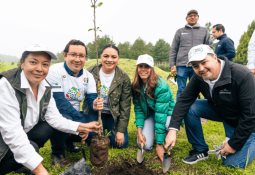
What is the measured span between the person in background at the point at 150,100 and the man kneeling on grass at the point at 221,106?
41cm

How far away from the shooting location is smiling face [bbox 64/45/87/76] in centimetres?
413

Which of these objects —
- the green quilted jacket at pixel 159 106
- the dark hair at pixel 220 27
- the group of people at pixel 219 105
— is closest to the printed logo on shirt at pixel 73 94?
the green quilted jacket at pixel 159 106

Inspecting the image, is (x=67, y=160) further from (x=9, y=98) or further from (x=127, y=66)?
(x=127, y=66)

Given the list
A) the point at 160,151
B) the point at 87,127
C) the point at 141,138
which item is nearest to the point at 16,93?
the point at 87,127

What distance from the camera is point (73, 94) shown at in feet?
14.0

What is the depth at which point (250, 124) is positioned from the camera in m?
3.48

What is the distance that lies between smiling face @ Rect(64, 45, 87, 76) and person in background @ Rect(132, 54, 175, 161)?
866 millimetres

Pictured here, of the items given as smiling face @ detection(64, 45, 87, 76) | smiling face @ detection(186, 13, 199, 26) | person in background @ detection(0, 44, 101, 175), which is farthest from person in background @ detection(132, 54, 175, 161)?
smiling face @ detection(186, 13, 199, 26)

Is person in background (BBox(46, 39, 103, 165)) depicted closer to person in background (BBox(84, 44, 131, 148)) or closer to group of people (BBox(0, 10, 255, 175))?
group of people (BBox(0, 10, 255, 175))

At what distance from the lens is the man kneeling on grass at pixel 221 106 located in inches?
135

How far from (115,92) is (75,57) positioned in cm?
91

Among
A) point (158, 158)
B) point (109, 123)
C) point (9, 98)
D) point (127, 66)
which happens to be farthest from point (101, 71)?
point (127, 66)

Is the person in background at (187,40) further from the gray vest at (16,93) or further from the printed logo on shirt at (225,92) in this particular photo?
the gray vest at (16,93)

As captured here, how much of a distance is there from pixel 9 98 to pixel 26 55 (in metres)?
0.49
